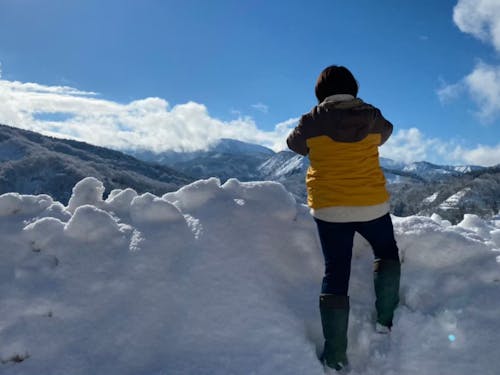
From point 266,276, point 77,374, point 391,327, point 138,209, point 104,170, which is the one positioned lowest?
point 77,374

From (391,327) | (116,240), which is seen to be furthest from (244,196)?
(391,327)

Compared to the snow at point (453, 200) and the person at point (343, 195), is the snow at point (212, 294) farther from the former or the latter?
the snow at point (453, 200)

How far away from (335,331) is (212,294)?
1265 millimetres

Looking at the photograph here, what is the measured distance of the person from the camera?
3729 mm

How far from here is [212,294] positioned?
13.4ft

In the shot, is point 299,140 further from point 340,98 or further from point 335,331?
point 335,331

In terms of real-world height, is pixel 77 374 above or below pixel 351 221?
below

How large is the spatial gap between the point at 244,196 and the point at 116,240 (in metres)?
1.72

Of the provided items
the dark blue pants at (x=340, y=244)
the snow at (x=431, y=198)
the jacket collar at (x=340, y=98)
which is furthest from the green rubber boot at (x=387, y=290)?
the snow at (x=431, y=198)

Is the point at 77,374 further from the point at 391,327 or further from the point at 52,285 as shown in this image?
the point at 391,327

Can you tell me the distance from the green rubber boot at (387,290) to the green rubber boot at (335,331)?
0.50 m

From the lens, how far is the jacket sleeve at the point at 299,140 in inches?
159

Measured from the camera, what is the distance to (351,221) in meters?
3.81

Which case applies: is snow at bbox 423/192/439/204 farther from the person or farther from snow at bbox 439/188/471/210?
the person
